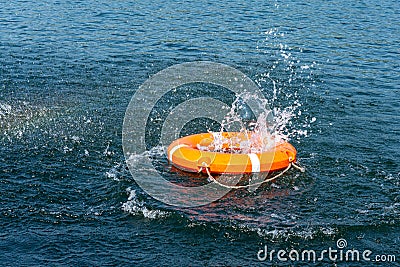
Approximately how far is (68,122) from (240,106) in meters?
5.22

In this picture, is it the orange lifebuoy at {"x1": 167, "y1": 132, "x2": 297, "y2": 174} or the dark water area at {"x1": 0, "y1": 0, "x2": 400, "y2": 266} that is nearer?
the dark water area at {"x1": 0, "y1": 0, "x2": 400, "y2": 266}

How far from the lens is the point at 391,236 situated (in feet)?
39.6

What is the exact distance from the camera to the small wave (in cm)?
1262

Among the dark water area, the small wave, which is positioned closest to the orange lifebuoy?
the dark water area

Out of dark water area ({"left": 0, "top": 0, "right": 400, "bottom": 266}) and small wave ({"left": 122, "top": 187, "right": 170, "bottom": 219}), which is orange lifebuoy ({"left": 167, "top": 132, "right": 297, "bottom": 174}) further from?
small wave ({"left": 122, "top": 187, "right": 170, "bottom": 219})

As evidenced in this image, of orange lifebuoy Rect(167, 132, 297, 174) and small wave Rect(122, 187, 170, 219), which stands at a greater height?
orange lifebuoy Rect(167, 132, 297, 174)

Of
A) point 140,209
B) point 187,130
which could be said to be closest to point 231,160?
point 140,209

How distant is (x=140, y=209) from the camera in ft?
42.0

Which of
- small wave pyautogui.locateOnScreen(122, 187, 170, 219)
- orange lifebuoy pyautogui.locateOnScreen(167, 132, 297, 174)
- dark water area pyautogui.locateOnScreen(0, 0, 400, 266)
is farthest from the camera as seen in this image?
orange lifebuoy pyautogui.locateOnScreen(167, 132, 297, 174)

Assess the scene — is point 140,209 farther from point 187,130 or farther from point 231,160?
point 187,130

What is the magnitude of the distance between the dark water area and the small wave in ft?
0.13

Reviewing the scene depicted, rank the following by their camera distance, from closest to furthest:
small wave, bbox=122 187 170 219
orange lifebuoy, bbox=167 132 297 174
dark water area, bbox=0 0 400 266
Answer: dark water area, bbox=0 0 400 266 → small wave, bbox=122 187 170 219 → orange lifebuoy, bbox=167 132 297 174

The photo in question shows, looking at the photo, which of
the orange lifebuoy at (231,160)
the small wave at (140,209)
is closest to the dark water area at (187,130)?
the small wave at (140,209)

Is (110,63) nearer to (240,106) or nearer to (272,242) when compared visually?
(240,106)
